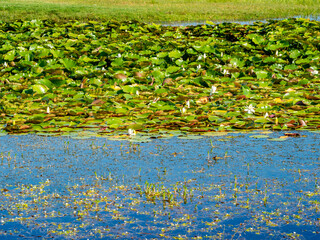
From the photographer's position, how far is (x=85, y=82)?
8.28 metres

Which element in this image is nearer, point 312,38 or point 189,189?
point 189,189

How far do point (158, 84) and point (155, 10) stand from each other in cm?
1415

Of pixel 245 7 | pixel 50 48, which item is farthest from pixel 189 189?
pixel 245 7

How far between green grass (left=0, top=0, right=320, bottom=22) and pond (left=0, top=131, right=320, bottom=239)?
15.0 metres

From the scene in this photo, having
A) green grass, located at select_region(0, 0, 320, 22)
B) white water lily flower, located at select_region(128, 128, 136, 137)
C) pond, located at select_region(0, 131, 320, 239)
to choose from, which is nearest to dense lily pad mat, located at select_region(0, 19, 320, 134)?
white water lily flower, located at select_region(128, 128, 136, 137)

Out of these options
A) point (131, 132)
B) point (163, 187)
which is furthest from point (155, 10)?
point (163, 187)

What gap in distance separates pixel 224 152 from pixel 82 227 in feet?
6.62

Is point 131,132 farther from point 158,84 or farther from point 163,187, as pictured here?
point 158,84

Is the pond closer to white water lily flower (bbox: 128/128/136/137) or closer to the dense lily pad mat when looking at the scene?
white water lily flower (bbox: 128/128/136/137)

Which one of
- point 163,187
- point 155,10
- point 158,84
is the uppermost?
point 155,10

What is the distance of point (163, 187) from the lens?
3928 millimetres

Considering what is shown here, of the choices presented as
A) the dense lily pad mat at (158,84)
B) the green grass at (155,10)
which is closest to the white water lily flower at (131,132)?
the dense lily pad mat at (158,84)

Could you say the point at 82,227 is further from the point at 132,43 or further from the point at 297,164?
the point at 132,43

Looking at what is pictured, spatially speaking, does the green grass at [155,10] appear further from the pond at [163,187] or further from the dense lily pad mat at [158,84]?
the pond at [163,187]
